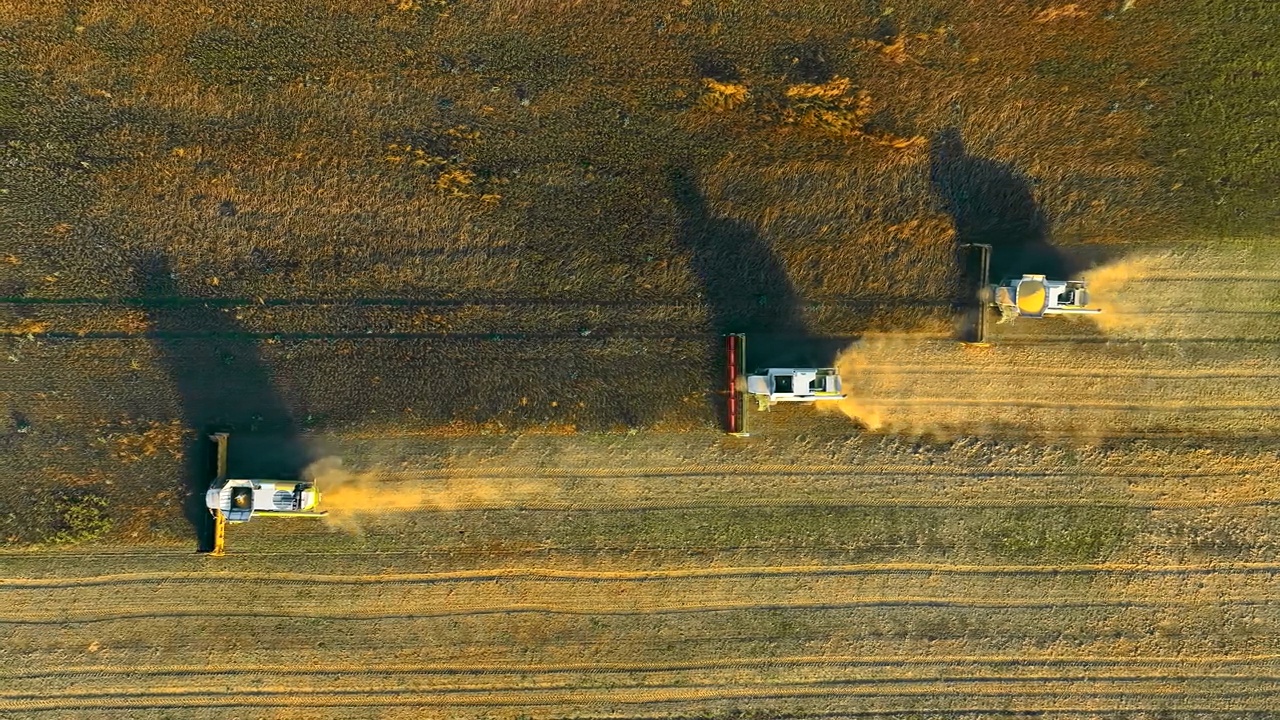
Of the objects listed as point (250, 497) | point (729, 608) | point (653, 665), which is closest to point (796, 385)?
point (729, 608)

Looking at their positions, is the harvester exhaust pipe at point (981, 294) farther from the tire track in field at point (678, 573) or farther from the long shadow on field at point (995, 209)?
the tire track in field at point (678, 573)

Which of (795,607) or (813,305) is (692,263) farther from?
(795,607)

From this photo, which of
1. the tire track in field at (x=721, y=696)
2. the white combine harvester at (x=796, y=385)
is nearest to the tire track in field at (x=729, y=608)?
the tire track in field at (x=721, y=696)

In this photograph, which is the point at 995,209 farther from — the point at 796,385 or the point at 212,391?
the point at 212,391

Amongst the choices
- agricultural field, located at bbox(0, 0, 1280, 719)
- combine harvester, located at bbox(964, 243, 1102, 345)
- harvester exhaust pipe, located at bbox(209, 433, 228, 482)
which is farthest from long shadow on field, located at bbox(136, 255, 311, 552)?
combine harvester, located at bbox(964, 243, 1102, 345)

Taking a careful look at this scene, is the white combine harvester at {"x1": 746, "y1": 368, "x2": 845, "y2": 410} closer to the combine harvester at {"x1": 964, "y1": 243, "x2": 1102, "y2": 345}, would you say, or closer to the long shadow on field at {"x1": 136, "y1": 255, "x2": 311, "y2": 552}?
the combine harvester at {"x1": 964, "y1": 243, "x2": 1102, "y2": 345}

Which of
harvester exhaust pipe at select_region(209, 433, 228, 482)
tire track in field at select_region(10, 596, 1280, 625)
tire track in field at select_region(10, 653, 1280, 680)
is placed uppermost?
harvester exhaust pipe at select_region(209, 433, 228, 482)
